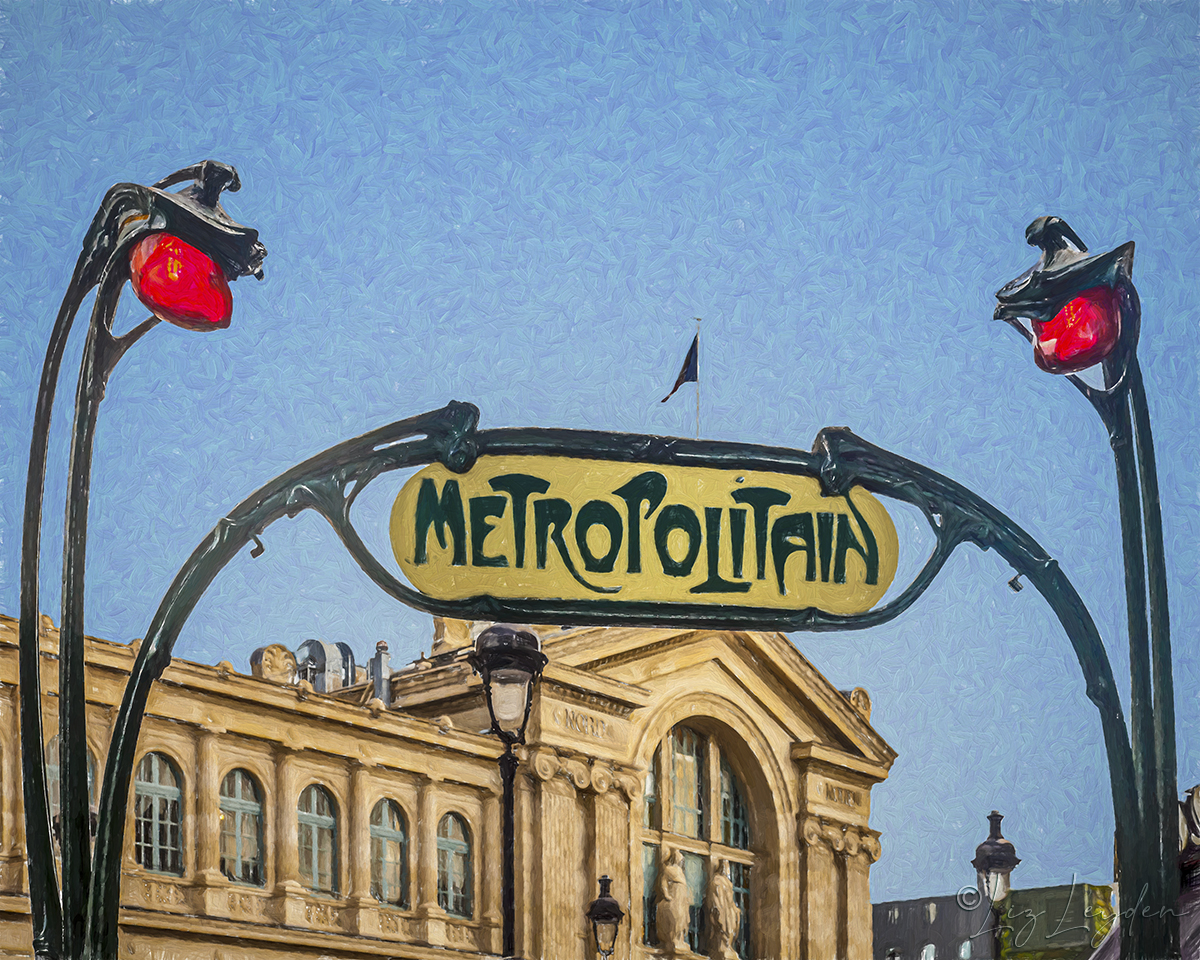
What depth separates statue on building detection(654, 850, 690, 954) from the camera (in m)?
23.1

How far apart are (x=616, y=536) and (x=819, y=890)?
68.6 feet

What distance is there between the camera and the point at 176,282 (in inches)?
226

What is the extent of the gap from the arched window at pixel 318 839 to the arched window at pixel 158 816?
1695 mm

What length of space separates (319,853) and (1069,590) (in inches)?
549

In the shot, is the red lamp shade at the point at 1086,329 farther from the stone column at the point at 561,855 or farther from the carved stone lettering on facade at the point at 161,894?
the stone column at the point at 561,855

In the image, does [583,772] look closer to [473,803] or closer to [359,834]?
[473,803]

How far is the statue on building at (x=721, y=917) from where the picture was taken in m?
24.1

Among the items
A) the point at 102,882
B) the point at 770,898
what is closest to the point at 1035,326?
the point at 102,882

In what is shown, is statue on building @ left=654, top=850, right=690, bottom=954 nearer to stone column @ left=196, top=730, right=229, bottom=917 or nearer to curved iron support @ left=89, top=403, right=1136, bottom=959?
stone column @ left=196, top=730, right=229, bottom=917

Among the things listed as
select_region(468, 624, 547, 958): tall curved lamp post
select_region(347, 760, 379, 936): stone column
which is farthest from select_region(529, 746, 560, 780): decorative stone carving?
select_region(468, 624, 547, 958): tall curved lamp post

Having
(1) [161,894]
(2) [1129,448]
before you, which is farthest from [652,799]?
Answer: (2) [1129,448]

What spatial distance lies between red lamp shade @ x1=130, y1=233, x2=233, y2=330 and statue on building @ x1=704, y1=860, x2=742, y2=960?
19589 millimetres

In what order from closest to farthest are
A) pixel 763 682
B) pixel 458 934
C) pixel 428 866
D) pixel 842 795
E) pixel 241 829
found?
1. pixel 241 829
2. pixel 428 866
3. pixel 458 934
4. pixel 763 682
5. pixel 842 795

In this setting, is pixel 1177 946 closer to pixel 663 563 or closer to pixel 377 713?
pixel 663 563
